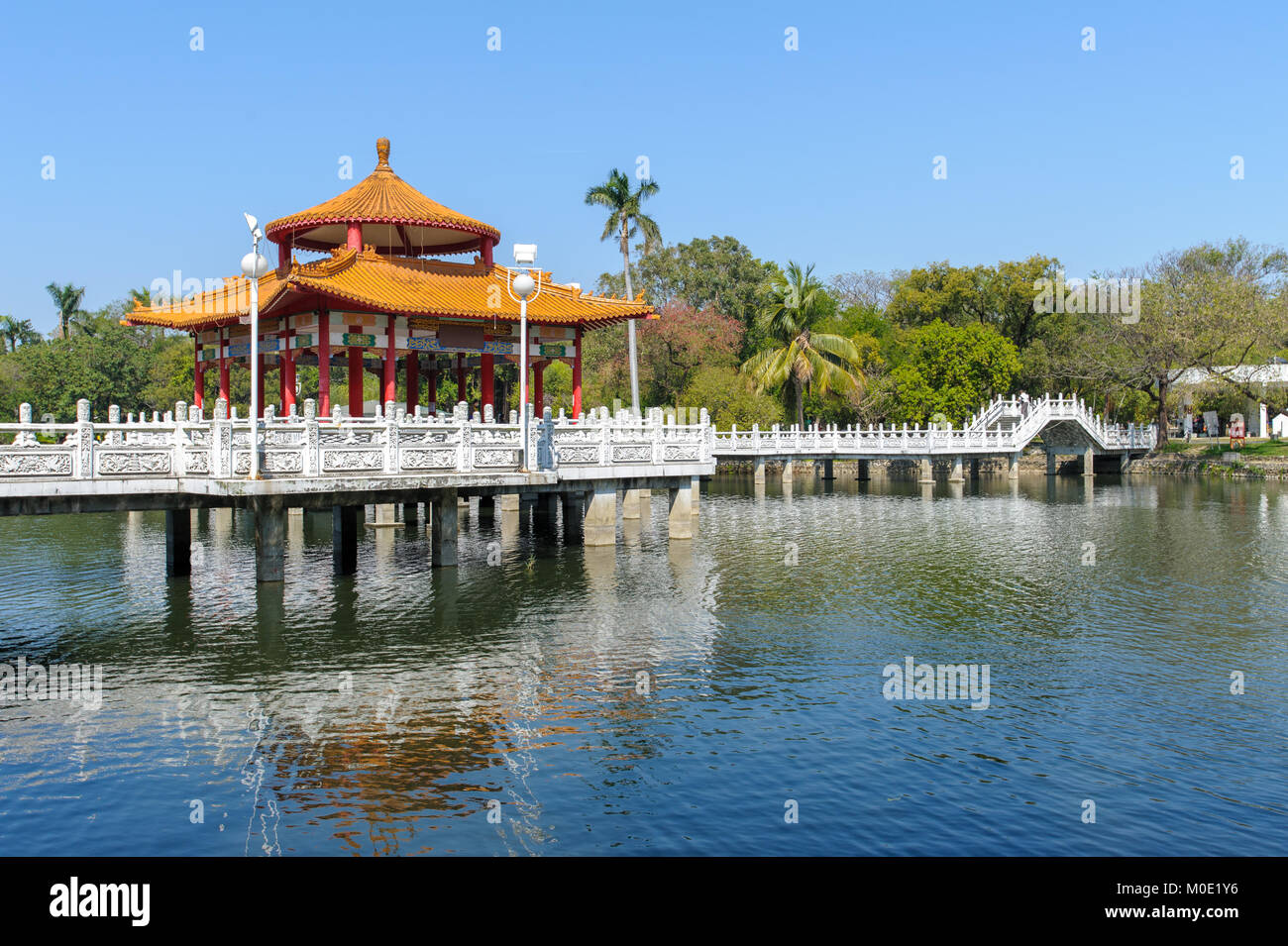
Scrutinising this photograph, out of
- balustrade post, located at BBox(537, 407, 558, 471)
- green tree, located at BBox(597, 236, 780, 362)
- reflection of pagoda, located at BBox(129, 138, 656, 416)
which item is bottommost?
balustrade post, located at BBox(537, 407, 558, 471)

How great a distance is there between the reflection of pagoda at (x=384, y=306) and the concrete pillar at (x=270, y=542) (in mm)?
8688

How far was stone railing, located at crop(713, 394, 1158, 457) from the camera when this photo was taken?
183 feet

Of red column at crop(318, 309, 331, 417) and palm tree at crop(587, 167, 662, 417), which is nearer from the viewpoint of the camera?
red column at crop(318, 309, 331, 417)

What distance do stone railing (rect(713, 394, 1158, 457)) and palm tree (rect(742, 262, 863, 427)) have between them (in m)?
3.54

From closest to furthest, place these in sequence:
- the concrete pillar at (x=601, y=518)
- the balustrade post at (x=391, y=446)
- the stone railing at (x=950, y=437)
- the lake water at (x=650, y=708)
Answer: the lake water at (x=650, y=708), the balustrade post at (x=391, y=446), the concrete pillar at (x=601, y=518), the stone railing at (x=950, y=437)

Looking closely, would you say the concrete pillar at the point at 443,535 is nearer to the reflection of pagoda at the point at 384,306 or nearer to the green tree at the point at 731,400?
the reflection of pagoda at the point at 384,306

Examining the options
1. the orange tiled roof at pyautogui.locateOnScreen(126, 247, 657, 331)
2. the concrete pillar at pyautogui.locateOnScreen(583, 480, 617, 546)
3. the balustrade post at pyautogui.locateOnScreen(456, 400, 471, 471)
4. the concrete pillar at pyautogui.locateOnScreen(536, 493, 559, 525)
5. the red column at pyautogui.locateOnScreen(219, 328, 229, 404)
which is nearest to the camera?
the balustrade post at pyautogui.locateOnScreen(456, 400, 471, 471)

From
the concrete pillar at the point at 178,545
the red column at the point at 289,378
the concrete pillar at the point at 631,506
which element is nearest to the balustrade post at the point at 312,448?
the concrete pillar at the point at 178,545

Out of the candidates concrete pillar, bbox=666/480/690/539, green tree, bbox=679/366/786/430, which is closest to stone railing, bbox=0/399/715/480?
concrete pillar, bbox=666/480/690/539

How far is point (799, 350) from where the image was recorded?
210ft

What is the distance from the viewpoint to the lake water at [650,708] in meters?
10.9

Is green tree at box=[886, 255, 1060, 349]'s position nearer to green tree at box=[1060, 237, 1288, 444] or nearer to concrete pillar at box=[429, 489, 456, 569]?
green tree at box=[1060, 237, 1288, 444]
